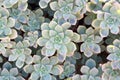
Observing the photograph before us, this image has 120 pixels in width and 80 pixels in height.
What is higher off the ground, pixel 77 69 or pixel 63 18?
pixel 63 18

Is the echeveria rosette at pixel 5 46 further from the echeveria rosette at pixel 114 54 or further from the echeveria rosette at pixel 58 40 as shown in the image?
the echeveria rosette at pixel 114 54

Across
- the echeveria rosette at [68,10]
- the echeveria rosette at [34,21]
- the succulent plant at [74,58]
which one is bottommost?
the succulent plant at [74,58]

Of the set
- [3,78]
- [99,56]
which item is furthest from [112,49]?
[3,78]

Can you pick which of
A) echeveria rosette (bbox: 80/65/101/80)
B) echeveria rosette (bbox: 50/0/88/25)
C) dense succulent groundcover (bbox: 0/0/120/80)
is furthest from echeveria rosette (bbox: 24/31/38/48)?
echeveria rosette (bbox: 80/65/101/80)

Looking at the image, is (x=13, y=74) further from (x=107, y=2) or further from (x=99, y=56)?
(x=107, y=2)

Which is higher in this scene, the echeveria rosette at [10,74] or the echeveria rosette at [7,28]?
the echeveria rosette at [7,28]

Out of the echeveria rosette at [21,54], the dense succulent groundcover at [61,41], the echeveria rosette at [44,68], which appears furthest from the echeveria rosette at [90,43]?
the echeveria rosette at [21,54]

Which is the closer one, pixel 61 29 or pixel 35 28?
pixel 61 29

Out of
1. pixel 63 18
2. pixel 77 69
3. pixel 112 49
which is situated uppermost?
pixel 63 18

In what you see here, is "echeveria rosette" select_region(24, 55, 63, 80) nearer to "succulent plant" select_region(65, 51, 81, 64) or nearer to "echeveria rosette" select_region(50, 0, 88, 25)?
"succulent plant" select_region(65, 51, 81, 64)
